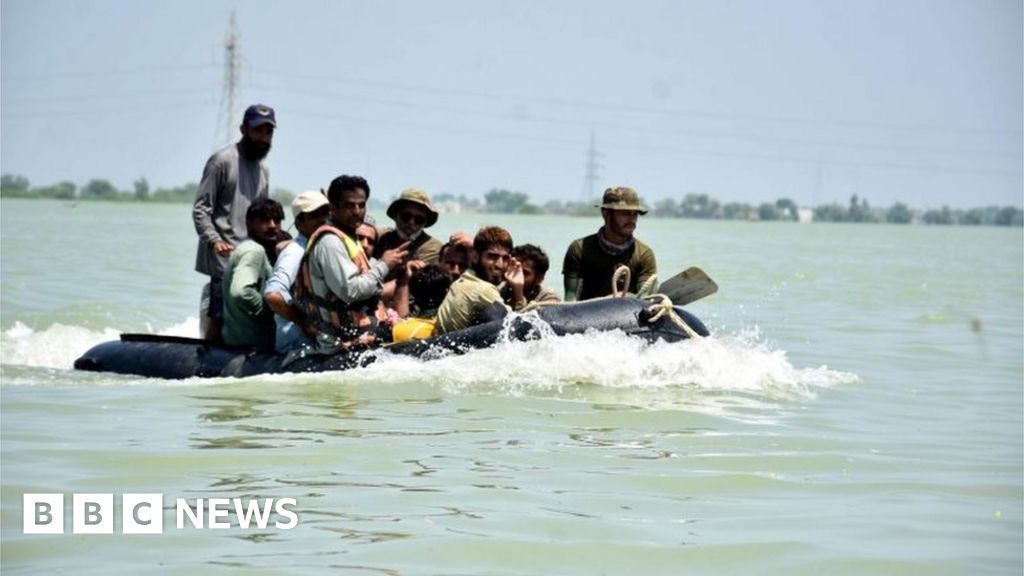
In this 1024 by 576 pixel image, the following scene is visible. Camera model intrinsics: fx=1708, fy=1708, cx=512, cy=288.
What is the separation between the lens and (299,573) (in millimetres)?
6035

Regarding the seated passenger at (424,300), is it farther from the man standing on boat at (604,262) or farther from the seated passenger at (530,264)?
the man standing on boat at (604,262)

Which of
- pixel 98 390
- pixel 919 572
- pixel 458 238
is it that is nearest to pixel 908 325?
pixel 458 238

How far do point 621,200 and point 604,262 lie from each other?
47 cm

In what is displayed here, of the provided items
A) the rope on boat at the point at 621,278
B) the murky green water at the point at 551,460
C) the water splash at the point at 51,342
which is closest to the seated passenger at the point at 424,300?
the murky green water at the point at 551,460

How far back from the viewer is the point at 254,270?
10.5 m

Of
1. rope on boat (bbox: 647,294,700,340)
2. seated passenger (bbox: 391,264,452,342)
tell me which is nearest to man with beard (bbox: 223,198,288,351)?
seated passenger (bbox: 391,264,452,342)

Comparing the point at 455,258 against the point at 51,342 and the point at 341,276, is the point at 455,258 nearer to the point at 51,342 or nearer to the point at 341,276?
the point at 341,276

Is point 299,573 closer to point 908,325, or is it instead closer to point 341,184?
point 341,184

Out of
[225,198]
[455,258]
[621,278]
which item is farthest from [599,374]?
[225,198]

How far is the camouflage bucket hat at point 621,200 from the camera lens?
35.2 ft

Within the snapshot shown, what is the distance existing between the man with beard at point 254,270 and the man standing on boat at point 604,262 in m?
1.88

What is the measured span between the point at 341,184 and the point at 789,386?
3312 millimetres

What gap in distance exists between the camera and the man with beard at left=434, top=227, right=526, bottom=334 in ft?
33.5

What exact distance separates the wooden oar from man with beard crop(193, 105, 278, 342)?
2.75m
